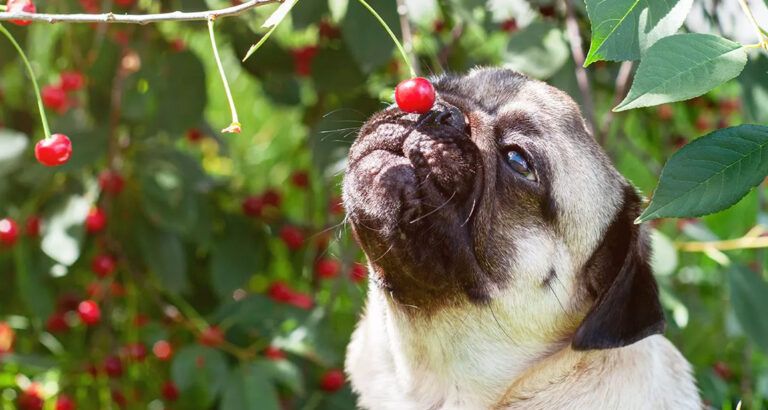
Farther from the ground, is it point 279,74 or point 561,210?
point 279,74

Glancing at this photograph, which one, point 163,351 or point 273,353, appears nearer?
point 273,353

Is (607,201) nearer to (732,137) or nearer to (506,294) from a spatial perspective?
(506,294)

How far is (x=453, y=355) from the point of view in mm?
2639

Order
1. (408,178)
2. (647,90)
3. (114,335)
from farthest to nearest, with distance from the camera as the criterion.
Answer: (114,335)
(408,178)
(647,90)

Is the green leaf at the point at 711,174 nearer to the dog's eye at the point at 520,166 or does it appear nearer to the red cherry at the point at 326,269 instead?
the dog's eye at the point at 520,166

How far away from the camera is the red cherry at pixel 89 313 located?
361cm

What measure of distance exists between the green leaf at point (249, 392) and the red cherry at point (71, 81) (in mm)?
1469

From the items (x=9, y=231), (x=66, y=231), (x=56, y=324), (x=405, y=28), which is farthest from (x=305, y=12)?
(x=56, y=324)

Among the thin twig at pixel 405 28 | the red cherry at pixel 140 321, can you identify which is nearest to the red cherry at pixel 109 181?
the red cherry at pixel 140 321

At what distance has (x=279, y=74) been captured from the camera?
3.72 meters

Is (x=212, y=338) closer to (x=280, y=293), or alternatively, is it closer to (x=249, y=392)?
(x=249, y=392)

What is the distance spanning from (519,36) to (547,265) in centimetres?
78

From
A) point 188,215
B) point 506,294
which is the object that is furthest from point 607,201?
point 188,215

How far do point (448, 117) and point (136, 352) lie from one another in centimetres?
181
